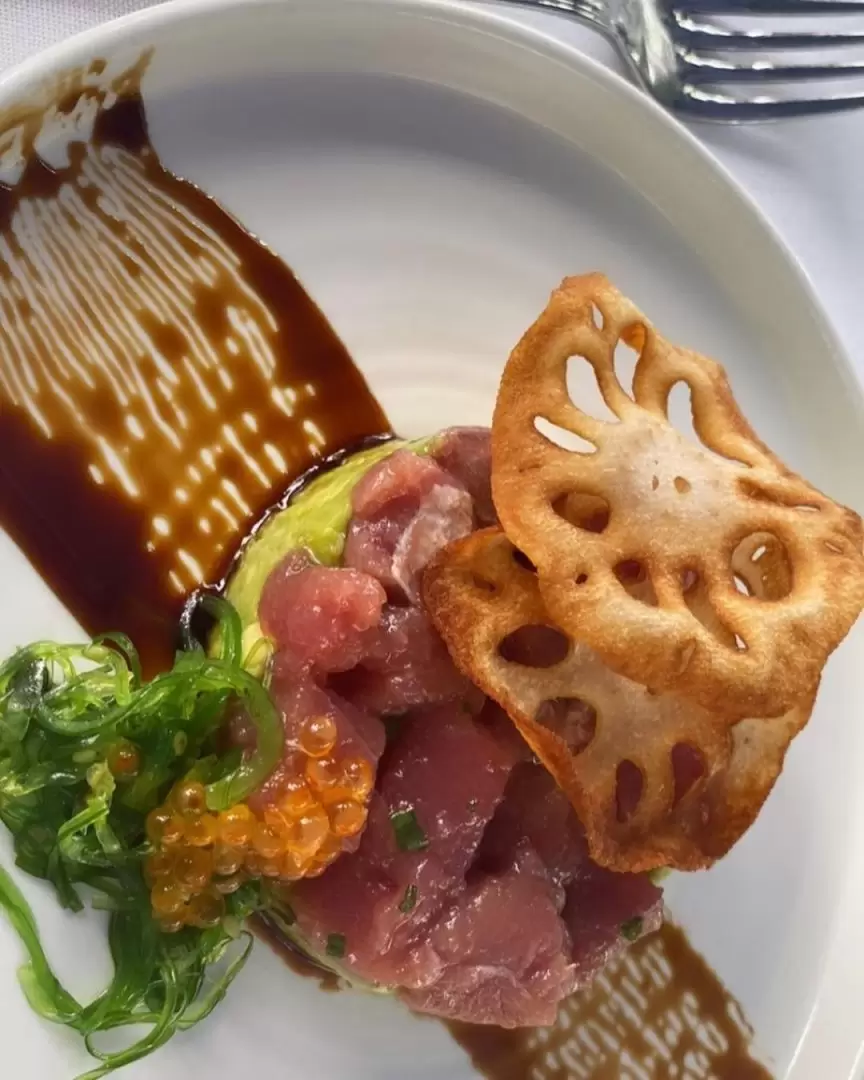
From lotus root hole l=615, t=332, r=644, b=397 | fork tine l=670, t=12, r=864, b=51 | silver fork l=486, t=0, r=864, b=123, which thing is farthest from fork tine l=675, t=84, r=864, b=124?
lotus root hole l=615, t=332, r=644, b=397

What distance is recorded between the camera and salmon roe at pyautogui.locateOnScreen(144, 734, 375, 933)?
1593 mm

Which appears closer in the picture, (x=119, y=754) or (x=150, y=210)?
(x=119, y=754)

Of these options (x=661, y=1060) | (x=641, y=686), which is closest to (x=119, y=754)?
(x=641, y=686)

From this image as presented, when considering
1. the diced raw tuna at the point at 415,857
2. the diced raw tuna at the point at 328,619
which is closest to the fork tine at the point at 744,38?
the diced raw tuna at the point at 328,619

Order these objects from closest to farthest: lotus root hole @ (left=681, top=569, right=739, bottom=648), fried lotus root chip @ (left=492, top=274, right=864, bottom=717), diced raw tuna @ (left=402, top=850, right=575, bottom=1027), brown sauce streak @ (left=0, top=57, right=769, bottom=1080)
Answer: fried lotus root chip @ (left=492, top=274, right=864, bottom=717), lotus root hole @ (left=681, top=569, right=739, bottom=648), diced raw tuna @ (left=402, top=850, right=575, bottom=1027), brown sauce streak @ (left=0, top=57, right=769, bottom=1080)

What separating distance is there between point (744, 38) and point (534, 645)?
1605 millimetres

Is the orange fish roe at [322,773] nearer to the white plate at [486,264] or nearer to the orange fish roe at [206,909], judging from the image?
the orange fish roe at [206,909]

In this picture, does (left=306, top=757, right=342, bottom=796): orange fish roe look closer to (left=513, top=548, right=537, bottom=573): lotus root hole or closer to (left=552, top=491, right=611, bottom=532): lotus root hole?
(left=513, top=548, right=537, bottom=573): lotus root hole

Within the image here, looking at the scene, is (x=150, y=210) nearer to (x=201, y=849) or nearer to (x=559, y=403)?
(x=559, y=403)

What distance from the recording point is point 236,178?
2104 millimetres

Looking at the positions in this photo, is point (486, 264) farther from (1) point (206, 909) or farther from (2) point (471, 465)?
(1) point (206, 909)

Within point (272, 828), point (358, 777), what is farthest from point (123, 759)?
point (358, 777)

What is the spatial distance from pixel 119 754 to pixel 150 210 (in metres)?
1.07

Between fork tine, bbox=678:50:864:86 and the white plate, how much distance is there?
1.15 ft
